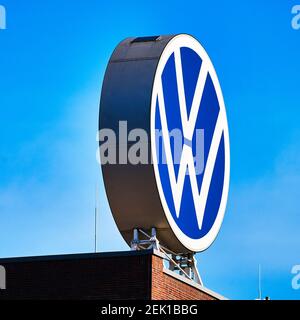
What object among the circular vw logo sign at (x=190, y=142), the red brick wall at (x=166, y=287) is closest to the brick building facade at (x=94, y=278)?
the red brick wall at (x=166, y=287)

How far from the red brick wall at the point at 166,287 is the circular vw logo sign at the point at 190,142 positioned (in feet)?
5.80

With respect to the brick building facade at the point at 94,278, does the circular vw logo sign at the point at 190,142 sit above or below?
above

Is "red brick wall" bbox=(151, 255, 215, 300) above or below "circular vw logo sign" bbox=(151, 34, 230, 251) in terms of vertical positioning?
below

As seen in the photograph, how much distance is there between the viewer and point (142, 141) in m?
30.1

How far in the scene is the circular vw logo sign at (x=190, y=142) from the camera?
3116 centimetres

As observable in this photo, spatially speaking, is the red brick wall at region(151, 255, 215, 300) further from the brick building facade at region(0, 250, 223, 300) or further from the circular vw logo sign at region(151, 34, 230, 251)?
the circular vw logo sign at region(151, 34, 230, 251)

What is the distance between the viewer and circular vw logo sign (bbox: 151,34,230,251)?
31156mm

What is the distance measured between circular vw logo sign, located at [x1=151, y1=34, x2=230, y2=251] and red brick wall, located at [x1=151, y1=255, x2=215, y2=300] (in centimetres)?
177

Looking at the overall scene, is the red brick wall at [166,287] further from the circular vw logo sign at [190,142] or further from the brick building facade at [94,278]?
the circular vw logo sign at [190,142]

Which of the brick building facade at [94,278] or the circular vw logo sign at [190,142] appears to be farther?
the circular vw logo sign at [190,142]

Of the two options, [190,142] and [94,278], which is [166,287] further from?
[190,142]

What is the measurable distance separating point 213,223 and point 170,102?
450 centimetres

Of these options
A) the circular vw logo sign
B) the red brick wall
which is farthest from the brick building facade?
the circular vw logo sign
